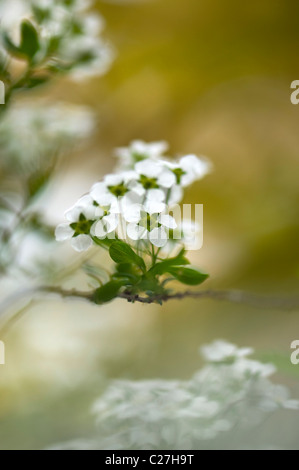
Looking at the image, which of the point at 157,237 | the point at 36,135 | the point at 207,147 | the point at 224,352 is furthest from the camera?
the point at 207,147

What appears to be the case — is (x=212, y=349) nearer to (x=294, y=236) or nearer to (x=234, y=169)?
(x=294, y=236)

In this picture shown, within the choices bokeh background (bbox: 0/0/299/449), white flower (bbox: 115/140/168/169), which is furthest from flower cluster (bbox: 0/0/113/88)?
bokeh background (bbox: 0/0/299/449)

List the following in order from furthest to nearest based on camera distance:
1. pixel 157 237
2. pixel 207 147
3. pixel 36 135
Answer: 1. pixel 207 147
2. pixel 36 135
3. pixel 157 237

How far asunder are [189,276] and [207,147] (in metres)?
1.13

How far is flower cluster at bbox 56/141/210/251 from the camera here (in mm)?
319

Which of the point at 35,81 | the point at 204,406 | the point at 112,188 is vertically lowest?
the point at 204,406

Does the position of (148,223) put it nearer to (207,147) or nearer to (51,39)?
(51,39)

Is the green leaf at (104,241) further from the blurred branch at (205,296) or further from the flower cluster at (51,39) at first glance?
the flower cluster at (51,39)

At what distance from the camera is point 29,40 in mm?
456

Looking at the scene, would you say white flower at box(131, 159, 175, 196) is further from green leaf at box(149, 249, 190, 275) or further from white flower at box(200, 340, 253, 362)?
white flower at box(200, 340, 253, 362)

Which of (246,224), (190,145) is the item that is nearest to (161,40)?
(190,145)

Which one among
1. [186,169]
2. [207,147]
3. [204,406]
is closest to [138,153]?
[186,169]

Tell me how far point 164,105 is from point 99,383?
776 mm
